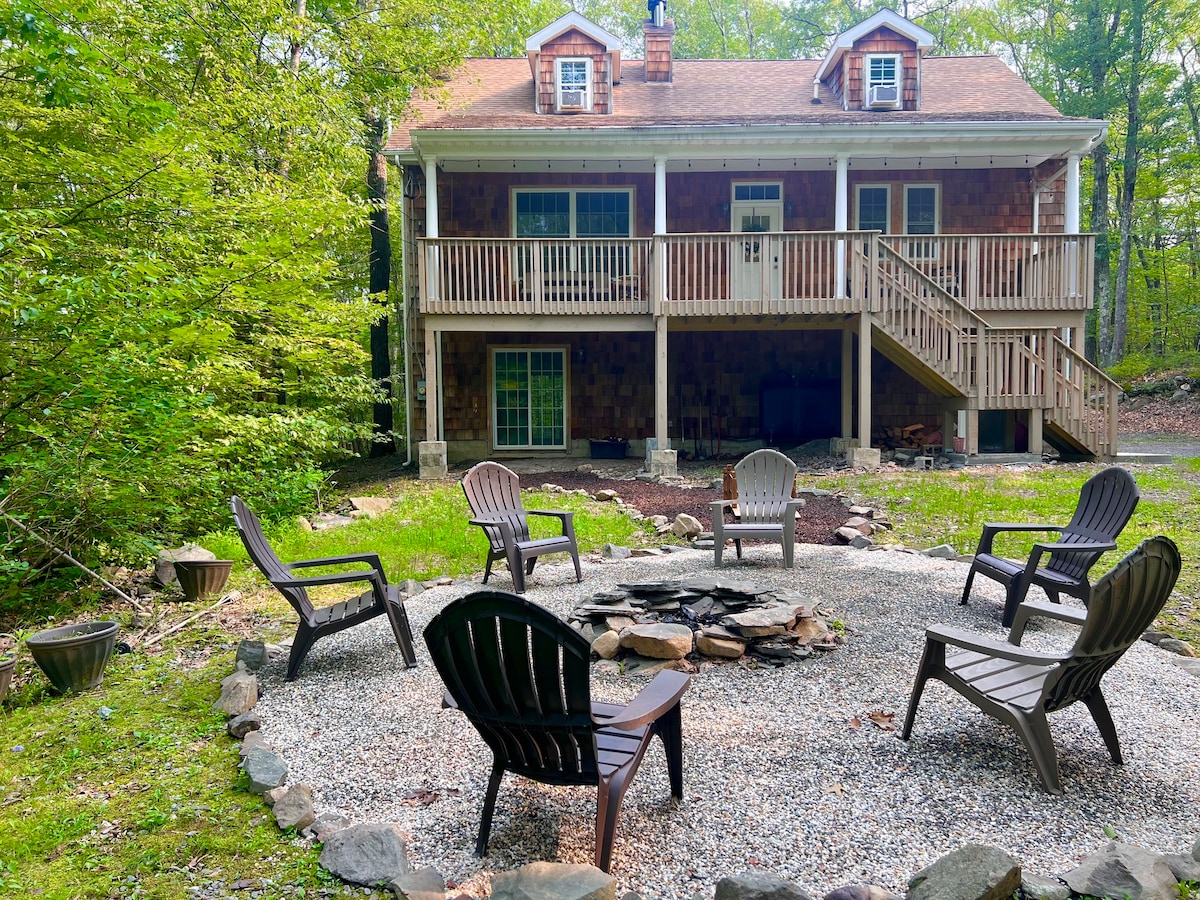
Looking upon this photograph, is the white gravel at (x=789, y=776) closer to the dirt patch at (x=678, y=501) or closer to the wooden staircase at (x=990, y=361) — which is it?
the dirt patch at (x=678, y=501)

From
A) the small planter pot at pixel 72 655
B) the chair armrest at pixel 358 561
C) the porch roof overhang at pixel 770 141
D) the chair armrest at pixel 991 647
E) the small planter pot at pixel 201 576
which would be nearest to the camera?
the chair armrest at pixel 991 647

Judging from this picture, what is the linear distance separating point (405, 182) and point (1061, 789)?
556 inches

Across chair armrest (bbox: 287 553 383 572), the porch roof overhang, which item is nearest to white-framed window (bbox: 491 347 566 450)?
the porch roof overhang

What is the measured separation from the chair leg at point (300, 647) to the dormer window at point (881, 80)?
13881mm

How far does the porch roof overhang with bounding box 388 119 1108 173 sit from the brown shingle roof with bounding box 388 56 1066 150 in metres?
0.29

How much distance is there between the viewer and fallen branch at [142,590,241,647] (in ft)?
16.5

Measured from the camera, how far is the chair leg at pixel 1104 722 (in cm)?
300

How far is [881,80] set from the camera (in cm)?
1374

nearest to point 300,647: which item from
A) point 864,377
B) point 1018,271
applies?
point 864,377

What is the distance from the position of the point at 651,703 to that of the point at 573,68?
45.8 ft

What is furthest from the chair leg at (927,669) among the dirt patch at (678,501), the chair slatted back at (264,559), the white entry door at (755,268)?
the white entry door at (755,268)

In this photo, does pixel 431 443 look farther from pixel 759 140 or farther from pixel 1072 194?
pixel 1072 194

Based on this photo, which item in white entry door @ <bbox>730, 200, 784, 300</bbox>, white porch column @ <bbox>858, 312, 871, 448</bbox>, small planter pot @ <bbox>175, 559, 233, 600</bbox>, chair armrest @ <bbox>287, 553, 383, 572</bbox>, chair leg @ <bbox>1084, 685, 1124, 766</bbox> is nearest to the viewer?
chair leg @ <bbox>1084, 685, 1124, 766</bbox>

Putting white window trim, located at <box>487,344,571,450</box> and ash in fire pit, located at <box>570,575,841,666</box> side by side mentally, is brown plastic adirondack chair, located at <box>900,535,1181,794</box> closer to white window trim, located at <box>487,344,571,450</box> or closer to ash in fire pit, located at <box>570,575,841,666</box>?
→ ash in fire pit, located at <box>570,575,841,666</box>
